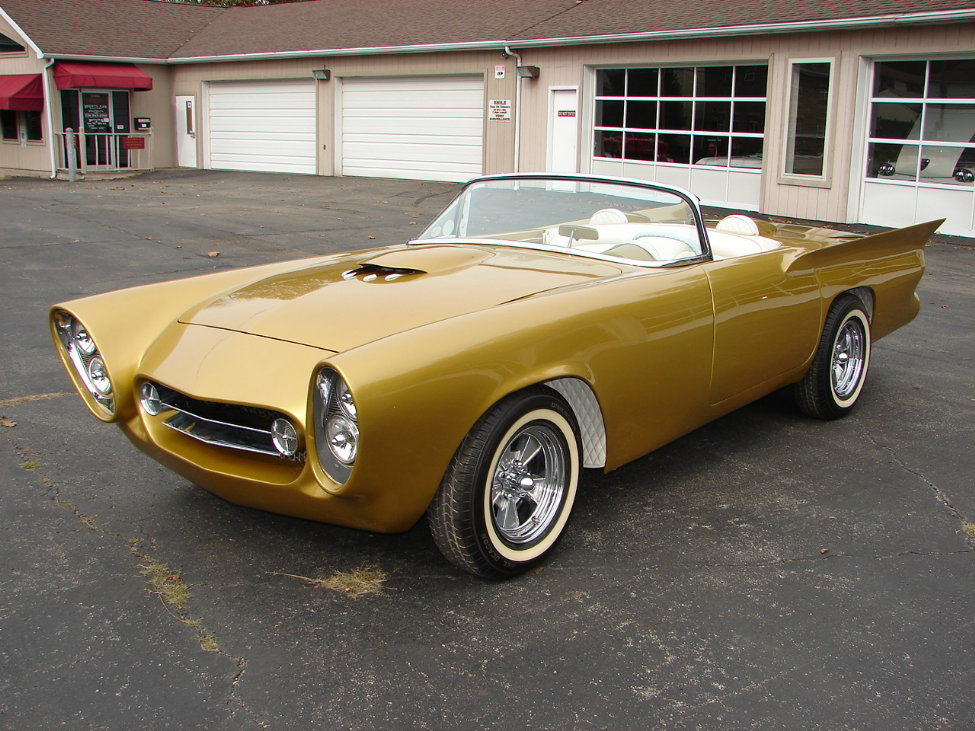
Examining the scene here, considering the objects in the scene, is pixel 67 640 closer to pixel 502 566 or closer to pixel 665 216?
pixel 502 566

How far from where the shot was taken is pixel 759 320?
4535 mm

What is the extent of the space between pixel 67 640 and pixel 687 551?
2.14 metres

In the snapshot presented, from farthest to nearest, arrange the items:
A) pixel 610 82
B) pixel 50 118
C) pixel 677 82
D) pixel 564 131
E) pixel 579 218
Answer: pixel 50 118 → pixel 564 131 → pixel 610 82 → pixel 677 82 → pixel 579 218

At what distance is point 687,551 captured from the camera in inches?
145

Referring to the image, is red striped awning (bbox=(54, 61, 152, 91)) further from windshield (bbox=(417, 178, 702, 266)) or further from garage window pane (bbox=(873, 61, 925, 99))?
windshield (bbox=(417, 178, 702, 266))

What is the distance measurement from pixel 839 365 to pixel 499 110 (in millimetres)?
15638

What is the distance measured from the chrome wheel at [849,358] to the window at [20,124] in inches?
944

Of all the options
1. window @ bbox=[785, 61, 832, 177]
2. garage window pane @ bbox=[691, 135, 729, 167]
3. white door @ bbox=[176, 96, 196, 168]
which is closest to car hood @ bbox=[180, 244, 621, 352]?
window @ bbox=[785, 61, 832, 177]

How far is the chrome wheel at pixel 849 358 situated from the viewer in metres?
5.39

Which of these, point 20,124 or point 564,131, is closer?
point 564,131

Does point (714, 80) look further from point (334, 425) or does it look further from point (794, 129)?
point (334, 425)

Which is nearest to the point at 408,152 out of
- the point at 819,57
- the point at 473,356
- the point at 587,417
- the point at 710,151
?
the point at 710,151

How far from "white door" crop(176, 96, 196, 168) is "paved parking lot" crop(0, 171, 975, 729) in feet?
75.3

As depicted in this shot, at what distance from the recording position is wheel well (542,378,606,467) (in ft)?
12.2
